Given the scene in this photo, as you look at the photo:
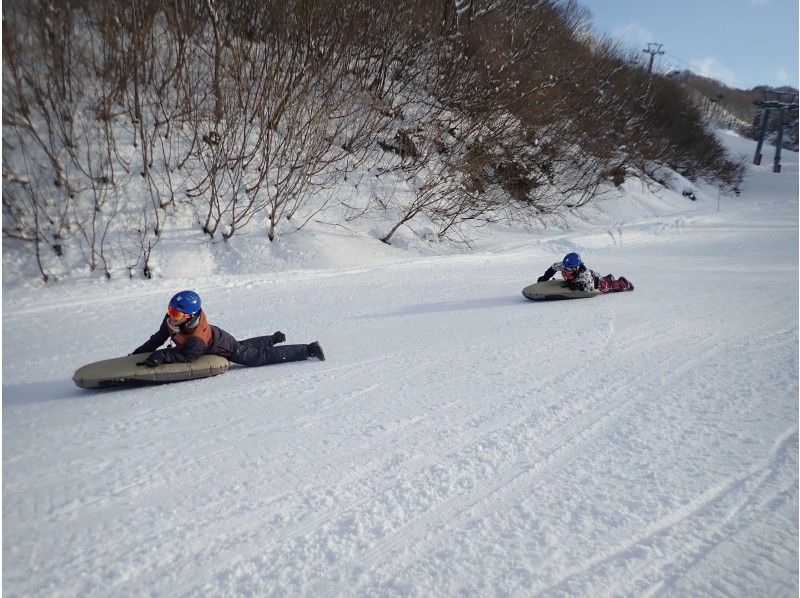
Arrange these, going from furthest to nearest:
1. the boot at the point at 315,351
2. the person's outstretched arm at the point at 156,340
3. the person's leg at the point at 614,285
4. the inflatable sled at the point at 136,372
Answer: the person's leg at the point at 614,285 → the boot at the point at 315,351 → the person's outstretched arm at the point at 156,340 → the inflatable sled at the point at 136,372

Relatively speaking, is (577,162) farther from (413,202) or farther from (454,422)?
(454,422)

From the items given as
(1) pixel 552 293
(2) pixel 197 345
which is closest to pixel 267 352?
(2) pixel 197 345

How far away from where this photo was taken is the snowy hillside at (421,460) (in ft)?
7.22

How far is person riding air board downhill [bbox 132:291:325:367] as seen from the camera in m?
4.20

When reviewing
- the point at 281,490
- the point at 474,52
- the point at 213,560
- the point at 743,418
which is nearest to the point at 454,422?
the point at 281,490

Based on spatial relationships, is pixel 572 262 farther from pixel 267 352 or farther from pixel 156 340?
pixel 156 340

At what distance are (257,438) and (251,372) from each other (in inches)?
56.8

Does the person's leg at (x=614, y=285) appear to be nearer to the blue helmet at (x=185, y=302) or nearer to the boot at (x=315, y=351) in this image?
the boot at (x=315, y=351)

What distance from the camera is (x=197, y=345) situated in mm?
4281

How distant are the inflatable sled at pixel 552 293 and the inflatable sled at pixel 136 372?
16.0ft

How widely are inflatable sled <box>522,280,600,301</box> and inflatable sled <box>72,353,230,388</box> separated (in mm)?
4874

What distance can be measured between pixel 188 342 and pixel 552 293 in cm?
533

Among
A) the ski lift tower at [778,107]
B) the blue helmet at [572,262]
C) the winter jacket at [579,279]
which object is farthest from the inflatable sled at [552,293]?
the ski lift tower at [778,107]

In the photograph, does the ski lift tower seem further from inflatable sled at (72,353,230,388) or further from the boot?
inflatable sled at (72,353,230,388)
